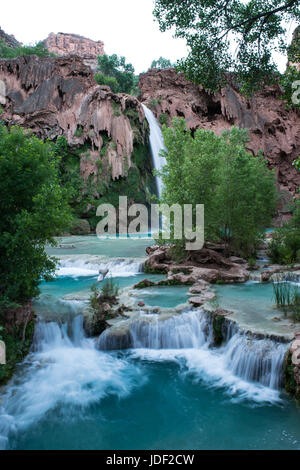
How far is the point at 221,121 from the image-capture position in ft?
143

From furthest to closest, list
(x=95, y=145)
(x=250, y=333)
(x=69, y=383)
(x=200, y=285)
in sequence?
(x=95, y=145) < (x=200, y=285) < (x=250, y=333) < (x=69, y=383)

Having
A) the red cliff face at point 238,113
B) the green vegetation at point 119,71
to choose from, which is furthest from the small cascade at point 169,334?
the green vegetation at point 119,71

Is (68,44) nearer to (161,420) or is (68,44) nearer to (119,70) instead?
(119,70)

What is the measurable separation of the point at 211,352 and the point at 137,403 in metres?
2.45

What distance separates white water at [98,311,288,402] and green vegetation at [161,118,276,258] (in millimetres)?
7071

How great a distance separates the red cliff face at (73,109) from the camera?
116 ft

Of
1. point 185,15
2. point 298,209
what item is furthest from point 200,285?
point 185,15

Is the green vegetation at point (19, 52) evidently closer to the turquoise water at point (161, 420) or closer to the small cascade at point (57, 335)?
the small cascade at point (57, 335)

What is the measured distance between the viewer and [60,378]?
6.77m

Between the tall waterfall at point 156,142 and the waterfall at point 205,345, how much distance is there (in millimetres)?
30663

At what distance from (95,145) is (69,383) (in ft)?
105

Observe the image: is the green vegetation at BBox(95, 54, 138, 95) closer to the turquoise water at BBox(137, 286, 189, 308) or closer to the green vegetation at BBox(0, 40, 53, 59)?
the green vegetation at BBox(0, 40, 53, 59)

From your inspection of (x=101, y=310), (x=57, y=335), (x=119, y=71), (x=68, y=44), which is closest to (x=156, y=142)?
(x=119, y=71)

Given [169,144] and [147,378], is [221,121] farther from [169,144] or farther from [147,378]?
[147,378]
